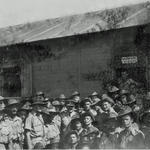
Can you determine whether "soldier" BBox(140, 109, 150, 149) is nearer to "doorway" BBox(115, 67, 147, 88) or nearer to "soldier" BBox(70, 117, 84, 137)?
"doorway" BBox(115, 67, 147, 88)

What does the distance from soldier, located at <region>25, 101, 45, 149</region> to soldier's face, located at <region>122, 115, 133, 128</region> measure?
132 centimetres

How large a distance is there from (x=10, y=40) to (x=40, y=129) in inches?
63.3

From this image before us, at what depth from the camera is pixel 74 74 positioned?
636cm

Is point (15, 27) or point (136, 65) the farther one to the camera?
point (15, 27)

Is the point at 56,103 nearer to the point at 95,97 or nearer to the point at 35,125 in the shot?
the point at 35,125

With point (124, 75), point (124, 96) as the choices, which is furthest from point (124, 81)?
point (124, 96)

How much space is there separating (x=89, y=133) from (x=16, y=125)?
1313mm

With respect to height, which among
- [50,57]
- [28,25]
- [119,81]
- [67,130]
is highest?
[28,25]

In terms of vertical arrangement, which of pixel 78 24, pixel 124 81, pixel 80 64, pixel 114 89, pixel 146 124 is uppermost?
pixel 78 24

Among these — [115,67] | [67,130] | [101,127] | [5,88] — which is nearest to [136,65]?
[115,67]

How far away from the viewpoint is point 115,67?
599cm

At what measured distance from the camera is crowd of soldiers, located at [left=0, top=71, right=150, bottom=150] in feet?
18.9

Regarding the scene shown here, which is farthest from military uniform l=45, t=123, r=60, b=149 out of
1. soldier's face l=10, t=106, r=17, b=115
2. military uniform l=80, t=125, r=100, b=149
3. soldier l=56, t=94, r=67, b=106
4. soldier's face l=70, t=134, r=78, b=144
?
soldier's face l=10, t=106, r=17, b=115

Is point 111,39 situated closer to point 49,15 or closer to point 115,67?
point 115,67
